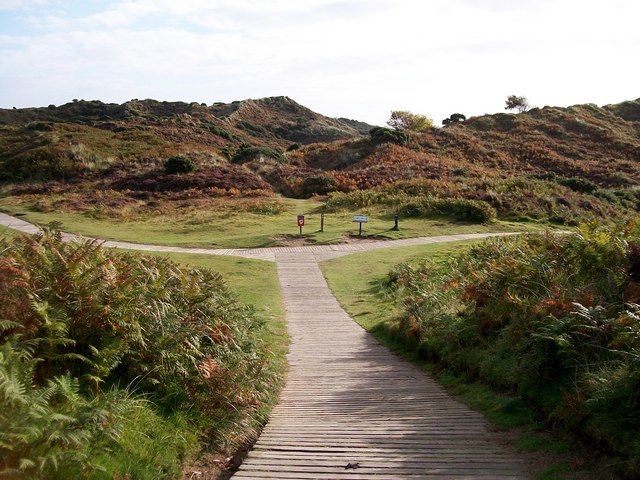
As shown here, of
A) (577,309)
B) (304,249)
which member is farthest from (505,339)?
(304,249)

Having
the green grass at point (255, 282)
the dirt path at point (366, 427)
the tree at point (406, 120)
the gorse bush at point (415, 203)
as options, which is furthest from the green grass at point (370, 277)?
the tree at point (406, 120)

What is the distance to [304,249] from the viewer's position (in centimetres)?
2417

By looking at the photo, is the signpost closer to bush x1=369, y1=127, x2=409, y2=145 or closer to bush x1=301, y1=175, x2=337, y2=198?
bush x1=301, y1=175, x2=337, y2=198

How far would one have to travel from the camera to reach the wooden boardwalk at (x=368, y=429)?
4.95 m

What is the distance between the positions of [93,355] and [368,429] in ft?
8.48

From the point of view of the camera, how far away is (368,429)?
6.04 meters

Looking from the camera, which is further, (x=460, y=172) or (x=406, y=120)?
(x=406, y=120)

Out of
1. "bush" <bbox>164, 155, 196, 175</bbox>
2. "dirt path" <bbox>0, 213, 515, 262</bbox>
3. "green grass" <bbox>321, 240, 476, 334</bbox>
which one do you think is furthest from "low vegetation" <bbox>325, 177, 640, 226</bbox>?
"bush" <bbox>164, 155, 196, 175</bbox>

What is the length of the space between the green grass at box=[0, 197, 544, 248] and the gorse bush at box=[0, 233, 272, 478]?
17.6 metres

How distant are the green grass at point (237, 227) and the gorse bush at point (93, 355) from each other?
17.6m

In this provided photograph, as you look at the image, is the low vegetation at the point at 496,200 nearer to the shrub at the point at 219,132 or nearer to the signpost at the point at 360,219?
the signpost at the point at 360,219

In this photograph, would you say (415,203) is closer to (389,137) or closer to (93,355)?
(389,137)

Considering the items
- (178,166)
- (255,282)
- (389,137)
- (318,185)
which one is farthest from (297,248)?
(389,137)

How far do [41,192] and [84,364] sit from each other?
3776 centimetres
